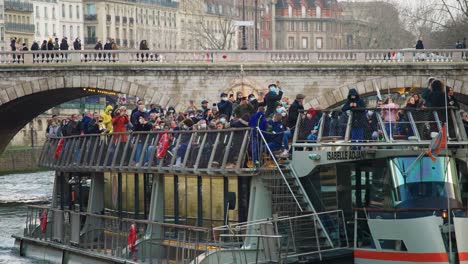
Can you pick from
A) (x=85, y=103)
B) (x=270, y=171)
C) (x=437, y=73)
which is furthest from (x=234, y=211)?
(x=85, y=103)

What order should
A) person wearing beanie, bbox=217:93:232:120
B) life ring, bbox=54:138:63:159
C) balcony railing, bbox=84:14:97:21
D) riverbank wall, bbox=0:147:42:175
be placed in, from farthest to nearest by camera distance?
balcony railing, bbox=84:14:97:21
riverbank wall, bbox=0:147:42:175
life ring, bbox=54:138:63:159
person wearing beanie, bbox=217:93:232:120

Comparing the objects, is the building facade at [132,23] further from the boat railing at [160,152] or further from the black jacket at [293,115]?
the black jacket at [293,115]

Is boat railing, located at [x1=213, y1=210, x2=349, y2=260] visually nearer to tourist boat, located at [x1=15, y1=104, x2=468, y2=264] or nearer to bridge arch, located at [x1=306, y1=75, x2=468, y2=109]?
tourist boat, located at [x1=15, y1=104, x2=468, y2=264]

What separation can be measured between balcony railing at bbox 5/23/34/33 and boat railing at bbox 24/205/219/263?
261 feet

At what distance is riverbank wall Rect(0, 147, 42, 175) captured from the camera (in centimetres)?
8294

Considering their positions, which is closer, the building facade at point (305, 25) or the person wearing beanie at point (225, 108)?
the person wearing beanie at point (225, 108)

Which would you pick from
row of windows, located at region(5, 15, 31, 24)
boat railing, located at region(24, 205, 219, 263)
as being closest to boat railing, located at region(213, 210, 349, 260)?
boat railing, located at region(24, 205, 219, 263)

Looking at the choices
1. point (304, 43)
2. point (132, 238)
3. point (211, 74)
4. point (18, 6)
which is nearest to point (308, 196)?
point (132, 238)

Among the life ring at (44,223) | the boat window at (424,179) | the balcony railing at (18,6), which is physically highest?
the balcony railing at (18,6)

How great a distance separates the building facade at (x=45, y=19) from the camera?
408 ft

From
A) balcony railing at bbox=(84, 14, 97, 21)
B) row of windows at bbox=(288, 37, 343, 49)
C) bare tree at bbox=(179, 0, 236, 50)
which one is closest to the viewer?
balcony railing at bbox=(84, 14, 97, 21)

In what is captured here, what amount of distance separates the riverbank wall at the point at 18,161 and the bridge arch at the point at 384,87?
24.9 meters

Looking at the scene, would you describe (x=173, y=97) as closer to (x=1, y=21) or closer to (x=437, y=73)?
(x=437, y=73)

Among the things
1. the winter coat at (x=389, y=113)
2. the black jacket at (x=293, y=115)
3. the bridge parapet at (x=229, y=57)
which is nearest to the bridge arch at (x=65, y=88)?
the bridge parapet at (x=229, y=57)
